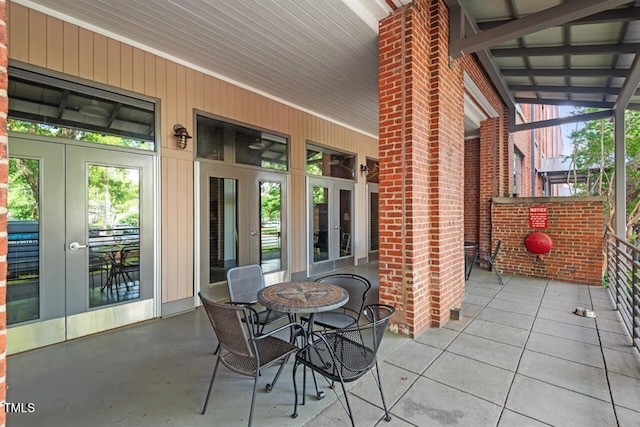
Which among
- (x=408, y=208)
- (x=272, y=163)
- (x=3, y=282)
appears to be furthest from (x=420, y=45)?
(x=3, y=282)

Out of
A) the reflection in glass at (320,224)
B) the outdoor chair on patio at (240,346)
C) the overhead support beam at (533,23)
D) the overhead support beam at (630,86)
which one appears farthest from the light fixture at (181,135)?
the overhead support beam at (630,86)

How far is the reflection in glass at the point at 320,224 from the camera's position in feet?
20.4

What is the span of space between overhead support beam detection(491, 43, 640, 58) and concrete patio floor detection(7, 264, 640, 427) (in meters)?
3.63

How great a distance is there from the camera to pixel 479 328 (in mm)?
3273

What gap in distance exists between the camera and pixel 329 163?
21.6 ft

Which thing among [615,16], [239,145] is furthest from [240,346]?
[615,16]

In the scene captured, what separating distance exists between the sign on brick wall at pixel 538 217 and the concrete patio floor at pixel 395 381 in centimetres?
268

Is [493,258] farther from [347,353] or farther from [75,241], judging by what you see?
[75,241]

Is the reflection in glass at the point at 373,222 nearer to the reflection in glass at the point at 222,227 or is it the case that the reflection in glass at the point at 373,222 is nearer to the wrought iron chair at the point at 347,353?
the reflection in glass at the point at 222,227

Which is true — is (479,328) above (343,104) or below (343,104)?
below

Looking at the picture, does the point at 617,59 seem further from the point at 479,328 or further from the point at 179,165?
the point at 179,165

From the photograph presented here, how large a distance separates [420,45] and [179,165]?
3.31m

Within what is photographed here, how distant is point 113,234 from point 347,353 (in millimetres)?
3051

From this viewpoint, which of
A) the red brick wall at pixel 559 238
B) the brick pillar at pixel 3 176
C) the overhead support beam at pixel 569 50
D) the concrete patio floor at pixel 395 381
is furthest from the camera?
the red brick wall at pixel 559 238
